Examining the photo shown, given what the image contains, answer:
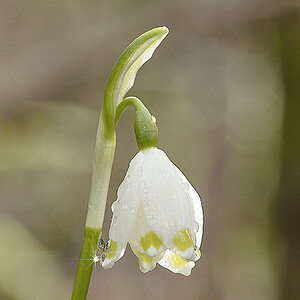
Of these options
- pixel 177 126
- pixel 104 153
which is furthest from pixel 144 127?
pixel 177 126

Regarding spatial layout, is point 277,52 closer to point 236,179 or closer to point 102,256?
point 236,179

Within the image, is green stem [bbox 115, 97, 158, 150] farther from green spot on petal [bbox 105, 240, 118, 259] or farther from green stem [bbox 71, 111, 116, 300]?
green spot on petal [bbox 105, 240, 118, 259]

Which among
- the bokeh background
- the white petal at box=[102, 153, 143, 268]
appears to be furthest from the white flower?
the bokeh background

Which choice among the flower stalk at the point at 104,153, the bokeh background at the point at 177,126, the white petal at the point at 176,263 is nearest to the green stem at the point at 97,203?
the flower stalk at the point at 104,153

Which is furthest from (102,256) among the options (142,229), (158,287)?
(158,287)

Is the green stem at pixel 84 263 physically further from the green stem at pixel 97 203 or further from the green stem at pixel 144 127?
the green stem at pixel 144 127

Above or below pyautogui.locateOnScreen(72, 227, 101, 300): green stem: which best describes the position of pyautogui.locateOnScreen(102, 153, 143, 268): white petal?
above
